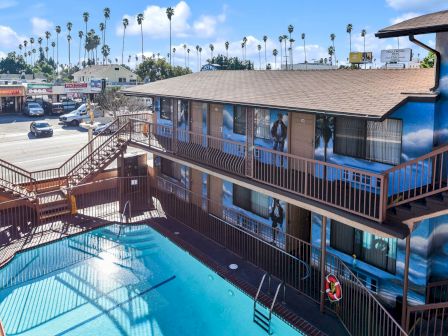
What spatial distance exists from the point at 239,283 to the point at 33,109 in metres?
53.4

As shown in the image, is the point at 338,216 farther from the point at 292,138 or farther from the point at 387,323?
the point at 292,138

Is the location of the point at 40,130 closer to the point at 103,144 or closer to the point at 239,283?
the point at 103,144

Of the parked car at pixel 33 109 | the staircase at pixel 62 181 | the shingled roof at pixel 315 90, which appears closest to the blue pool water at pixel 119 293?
the staircase at pixel 62 181

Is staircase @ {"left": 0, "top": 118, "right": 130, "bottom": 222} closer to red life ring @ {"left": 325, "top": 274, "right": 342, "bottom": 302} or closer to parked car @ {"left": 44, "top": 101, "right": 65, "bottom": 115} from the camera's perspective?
red life ring @ {"left": 325, "top": 274, "right": 342, "bottom": 302}

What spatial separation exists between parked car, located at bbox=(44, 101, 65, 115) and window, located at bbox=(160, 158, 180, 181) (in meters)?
43.8

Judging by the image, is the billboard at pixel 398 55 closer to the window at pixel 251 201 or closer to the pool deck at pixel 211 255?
the window at pixel 251 201

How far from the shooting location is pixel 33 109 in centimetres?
5847

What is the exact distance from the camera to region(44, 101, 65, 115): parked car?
6062 cm

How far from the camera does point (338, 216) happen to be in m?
11.3

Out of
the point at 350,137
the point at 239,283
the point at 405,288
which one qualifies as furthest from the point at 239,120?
the point at 405,288

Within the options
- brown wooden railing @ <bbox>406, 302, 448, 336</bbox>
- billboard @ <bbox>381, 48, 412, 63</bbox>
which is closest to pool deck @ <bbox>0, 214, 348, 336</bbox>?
brown wooden railing @ <bbox>406, 302, 448, 336</bbox>

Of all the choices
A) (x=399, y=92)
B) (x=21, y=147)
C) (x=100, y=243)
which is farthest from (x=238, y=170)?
(x=21, y=147)

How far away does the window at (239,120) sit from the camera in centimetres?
1723

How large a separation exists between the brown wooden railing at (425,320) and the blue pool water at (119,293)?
10.2 feet
